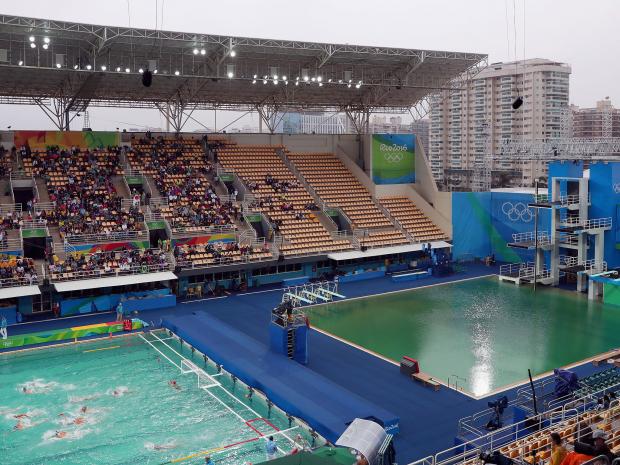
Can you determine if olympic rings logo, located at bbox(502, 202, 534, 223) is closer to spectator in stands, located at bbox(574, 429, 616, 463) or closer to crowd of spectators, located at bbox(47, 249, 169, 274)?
crowd of spectators, located at bbox(47, 249, 169, 274)

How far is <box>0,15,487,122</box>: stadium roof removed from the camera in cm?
3156

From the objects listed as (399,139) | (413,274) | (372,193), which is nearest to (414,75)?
(399,139)

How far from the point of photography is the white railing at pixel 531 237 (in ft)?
112

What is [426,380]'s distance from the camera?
63.9ft

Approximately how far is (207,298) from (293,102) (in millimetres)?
17861

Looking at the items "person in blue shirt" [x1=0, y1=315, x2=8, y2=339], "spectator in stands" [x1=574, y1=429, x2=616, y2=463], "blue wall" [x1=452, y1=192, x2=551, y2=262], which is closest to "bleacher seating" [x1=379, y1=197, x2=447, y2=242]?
"blue wall" [x1=452, y1=192, x2=551, y2=262]

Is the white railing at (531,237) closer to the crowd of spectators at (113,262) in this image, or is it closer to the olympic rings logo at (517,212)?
the olympic rings logo at (517,212)

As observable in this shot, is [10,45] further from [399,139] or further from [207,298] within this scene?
[399,139]

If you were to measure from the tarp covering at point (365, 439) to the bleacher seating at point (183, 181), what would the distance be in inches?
964

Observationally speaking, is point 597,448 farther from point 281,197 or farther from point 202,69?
point 202,69

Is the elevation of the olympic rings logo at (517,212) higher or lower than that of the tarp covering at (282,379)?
higher

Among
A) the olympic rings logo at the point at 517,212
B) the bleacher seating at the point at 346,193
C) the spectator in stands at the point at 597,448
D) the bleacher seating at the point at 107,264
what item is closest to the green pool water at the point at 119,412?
the bleacher seating at the point at 107,264

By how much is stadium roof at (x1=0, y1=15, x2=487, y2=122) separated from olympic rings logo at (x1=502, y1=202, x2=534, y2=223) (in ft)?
28.8

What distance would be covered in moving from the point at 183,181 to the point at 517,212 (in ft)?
66.8
